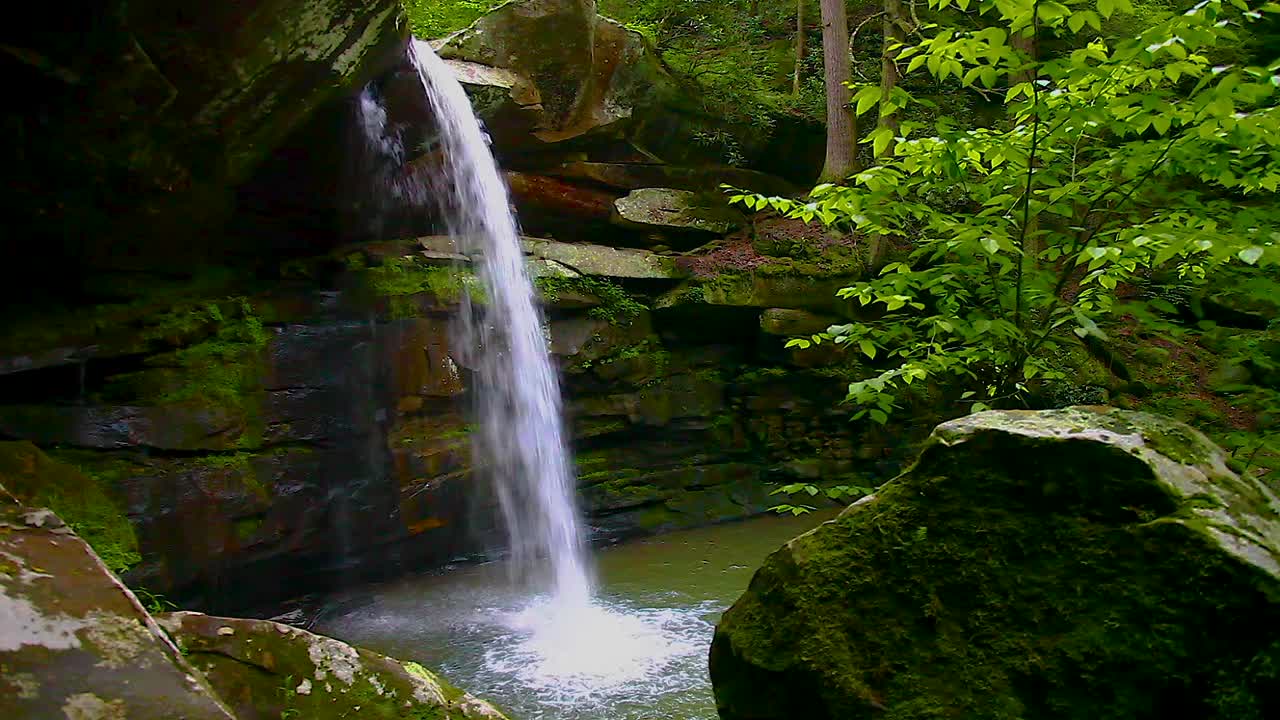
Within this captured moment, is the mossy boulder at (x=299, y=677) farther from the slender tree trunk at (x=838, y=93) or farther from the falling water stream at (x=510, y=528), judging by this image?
the slender tree trunk at (x=838, y=93)

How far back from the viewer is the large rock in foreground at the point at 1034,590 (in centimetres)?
207

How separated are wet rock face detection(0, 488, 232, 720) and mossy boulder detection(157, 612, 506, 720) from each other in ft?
2.04

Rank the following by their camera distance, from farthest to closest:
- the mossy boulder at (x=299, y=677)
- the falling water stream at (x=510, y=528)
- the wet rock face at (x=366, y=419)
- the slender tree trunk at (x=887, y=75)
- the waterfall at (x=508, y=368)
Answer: the slender tree trunk at (x=887, y=75)
the waterfall at (x=508, y=368)
the wet rock face at (x=366, y=419)
the falling water stream at (x=510, y=528)
the mossy boulder at (x=299, y=677)

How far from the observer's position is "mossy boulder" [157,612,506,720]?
274 centimetres

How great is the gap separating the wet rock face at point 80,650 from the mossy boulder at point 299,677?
621mm

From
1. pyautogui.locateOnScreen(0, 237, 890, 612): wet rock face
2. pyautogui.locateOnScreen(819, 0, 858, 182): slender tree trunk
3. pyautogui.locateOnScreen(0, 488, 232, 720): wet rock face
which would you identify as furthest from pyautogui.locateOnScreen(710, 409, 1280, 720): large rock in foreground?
pyautogui.locateOnScreen(819, 0, 858, 182): slender tree trunk

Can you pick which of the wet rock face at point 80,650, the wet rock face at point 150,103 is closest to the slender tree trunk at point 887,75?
the wet rock face at point 150,103

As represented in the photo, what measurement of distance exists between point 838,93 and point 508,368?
565cm

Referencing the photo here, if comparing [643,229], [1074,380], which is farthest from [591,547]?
[1074,380]

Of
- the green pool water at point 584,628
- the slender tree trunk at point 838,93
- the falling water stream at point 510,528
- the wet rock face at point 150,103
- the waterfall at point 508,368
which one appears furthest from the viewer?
the slender tree trunk at point 838,93

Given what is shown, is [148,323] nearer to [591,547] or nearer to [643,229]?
[591,547]

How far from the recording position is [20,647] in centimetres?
188

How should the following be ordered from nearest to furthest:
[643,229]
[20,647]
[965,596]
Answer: [20,647] < [965,596] < [643,229]

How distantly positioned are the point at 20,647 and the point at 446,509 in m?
5.94
